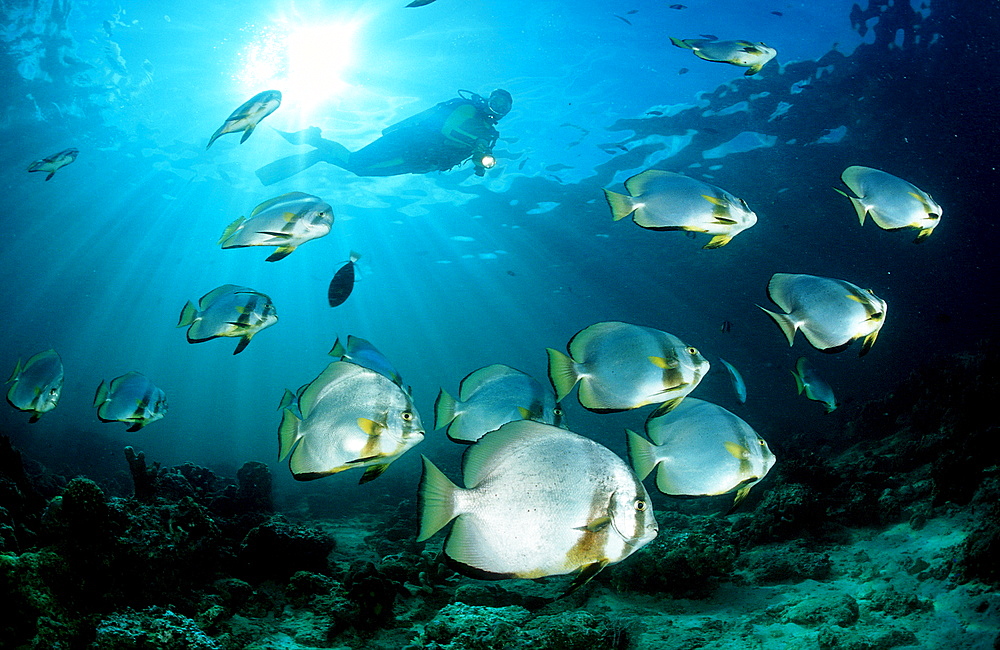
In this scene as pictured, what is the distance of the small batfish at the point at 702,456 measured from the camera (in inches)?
102

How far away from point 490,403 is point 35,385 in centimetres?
478

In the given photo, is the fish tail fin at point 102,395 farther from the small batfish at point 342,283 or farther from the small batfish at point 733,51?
the small batfish at point 733,51

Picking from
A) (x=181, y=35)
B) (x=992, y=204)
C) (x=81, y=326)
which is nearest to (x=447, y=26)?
(x=181, y=35)

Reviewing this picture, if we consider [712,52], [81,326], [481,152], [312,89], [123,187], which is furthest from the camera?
[81,326]

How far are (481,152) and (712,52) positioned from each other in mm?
8140

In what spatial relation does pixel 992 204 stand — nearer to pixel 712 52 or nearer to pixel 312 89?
pixel 712 52

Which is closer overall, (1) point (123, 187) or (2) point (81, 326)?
(1) point (123, 187)

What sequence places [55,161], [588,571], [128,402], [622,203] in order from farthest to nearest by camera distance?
[55,161]
[128,402]
[622,203]
[588,571]

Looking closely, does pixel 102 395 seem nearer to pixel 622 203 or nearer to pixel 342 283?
pixel 342 283

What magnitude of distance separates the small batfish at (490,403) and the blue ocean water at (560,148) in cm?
400

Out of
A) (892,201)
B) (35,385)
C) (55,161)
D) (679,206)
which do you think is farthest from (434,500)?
(55,161)

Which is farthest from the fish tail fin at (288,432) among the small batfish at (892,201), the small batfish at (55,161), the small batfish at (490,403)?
the small batfish at (55,161)

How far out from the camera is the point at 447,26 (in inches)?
527

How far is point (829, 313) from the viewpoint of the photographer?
113 inches
